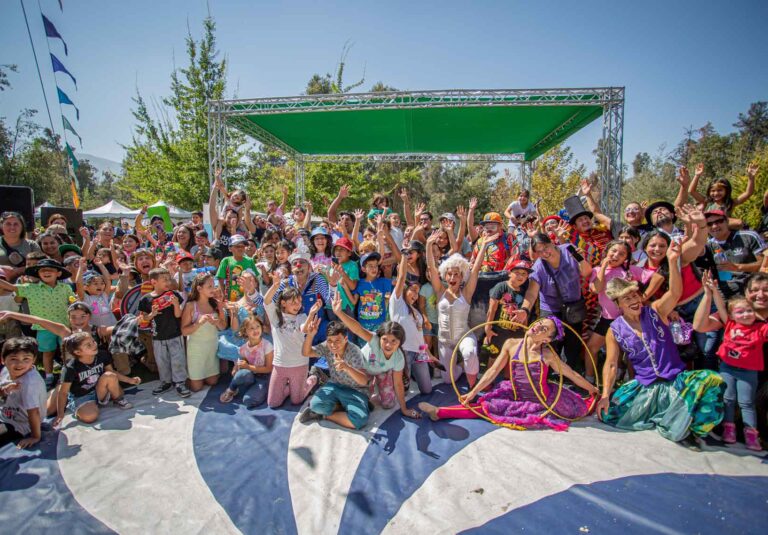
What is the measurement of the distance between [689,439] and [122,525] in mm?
4408

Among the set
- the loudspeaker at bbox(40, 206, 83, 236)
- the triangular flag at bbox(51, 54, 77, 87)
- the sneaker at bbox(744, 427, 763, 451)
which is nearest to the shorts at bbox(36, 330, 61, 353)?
the loudspeaker at bbox(40, 206, 83, 236)

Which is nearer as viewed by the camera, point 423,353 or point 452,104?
point 423,353

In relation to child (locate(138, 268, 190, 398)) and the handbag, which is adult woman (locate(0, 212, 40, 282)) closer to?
child (locate(138, 268, 190, 398))

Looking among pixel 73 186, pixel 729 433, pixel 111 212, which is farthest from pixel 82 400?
pixel 111 212

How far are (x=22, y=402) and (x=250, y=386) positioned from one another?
Answer: 193 cm

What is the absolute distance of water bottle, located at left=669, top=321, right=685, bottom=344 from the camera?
3447mm

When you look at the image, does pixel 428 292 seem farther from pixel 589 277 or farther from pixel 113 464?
pixel 113 464

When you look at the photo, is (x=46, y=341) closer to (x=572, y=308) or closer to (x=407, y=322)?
(x=407, y=322)

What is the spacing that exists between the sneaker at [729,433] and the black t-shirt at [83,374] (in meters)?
5.93

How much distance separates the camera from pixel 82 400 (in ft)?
12.6

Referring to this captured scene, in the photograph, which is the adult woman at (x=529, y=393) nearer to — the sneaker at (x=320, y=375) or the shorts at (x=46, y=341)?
the sneaker at (x=320, y=375)

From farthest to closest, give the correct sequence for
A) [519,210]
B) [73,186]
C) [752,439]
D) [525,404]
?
1. [73,186]
2. [519,210]
3. [525,404]
4. [752,439]

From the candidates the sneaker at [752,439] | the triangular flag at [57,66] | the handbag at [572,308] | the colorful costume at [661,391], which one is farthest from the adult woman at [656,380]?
the triangular flag at [57,66]

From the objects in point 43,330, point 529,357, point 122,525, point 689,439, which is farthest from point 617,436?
point 43,330
